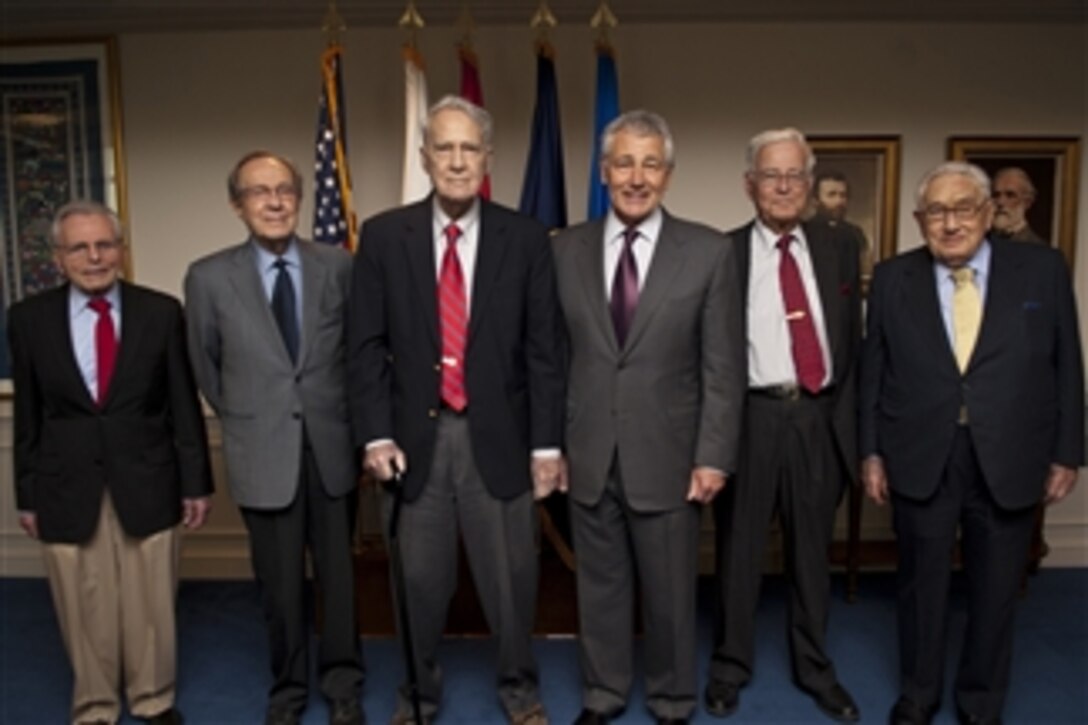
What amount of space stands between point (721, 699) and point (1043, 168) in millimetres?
2875

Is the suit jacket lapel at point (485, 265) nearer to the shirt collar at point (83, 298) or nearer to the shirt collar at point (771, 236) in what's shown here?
the shirt collar at point (771, 236)

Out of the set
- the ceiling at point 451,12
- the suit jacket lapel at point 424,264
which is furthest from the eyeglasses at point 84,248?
the ceiling at point 451,12

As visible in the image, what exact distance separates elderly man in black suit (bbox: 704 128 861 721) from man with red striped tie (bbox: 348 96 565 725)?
637 mm

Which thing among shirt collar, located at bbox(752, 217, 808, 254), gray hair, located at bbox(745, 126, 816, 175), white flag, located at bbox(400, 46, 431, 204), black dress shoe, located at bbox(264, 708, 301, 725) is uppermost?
white flag, located at bbox(400, 46, 431, 204)

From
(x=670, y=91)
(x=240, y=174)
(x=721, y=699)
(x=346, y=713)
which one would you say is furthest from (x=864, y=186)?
(x=346, y=713)

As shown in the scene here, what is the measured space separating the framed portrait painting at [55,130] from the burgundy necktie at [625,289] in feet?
8.65

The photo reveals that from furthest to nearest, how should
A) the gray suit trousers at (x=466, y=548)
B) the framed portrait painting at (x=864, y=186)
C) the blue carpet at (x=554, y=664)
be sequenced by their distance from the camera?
the framed portrait painting at (x=864, y=186) < the blue carpet at (x=554, y=664) < the gray suit trousers at (x=466, y=548)

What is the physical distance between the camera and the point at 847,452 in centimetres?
263

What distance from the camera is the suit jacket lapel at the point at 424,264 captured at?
93.4 inches

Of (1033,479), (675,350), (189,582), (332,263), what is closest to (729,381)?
(675,350)

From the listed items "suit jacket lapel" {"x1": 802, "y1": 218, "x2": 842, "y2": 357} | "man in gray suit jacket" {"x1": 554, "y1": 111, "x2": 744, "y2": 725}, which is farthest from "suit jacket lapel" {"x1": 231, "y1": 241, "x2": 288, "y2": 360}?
"suit jacket lapel" {"x1": 802, "y1": 218, "x2": 842, "y2": 357}

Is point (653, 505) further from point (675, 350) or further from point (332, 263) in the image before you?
point (332, 263)

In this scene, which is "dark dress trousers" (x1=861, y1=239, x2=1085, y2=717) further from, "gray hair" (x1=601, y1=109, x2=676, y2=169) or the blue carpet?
"gray hair" (x1=601, y1=109, x2=676, y2=169)

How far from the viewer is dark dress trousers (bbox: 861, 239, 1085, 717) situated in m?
2.37
